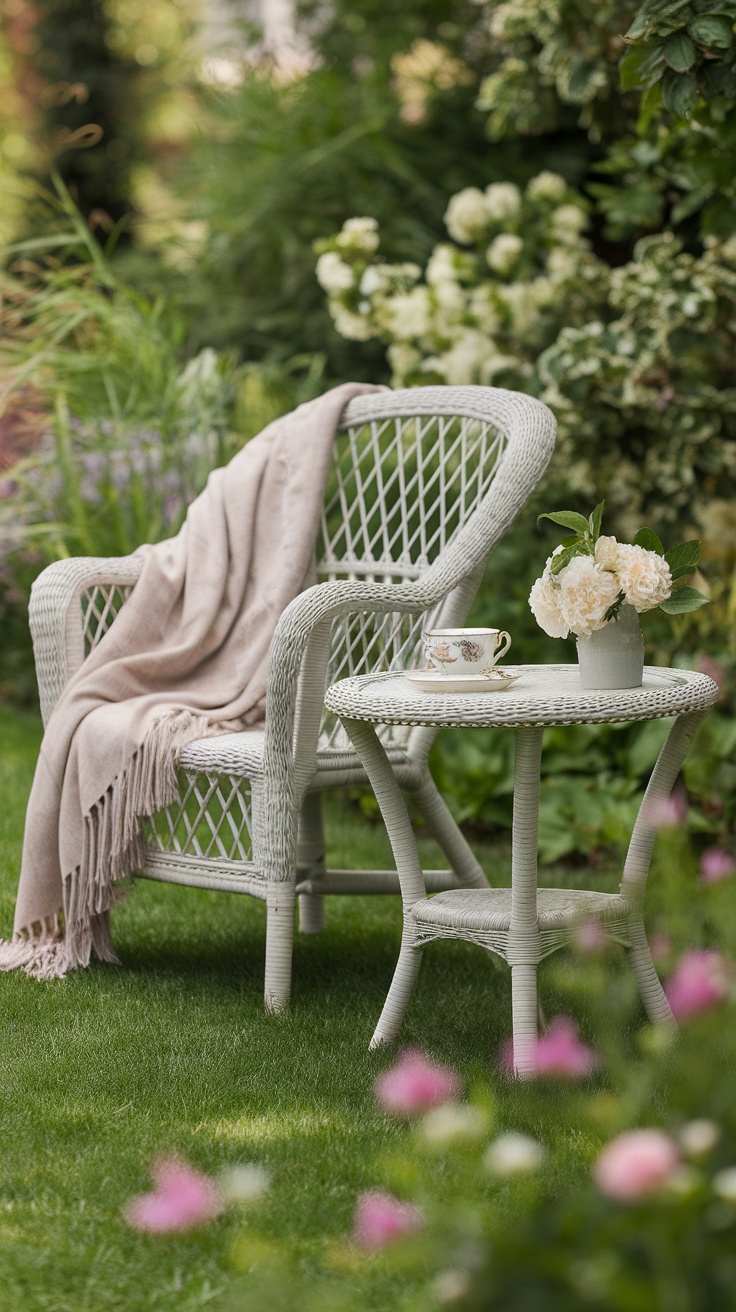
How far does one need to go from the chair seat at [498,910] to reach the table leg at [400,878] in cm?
3

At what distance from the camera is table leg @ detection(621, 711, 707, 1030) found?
2387 millimetres

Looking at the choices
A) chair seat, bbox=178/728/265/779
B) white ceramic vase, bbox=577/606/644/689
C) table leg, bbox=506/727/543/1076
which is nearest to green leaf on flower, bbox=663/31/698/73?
white ceramic vase, bbox=577/606/644/689

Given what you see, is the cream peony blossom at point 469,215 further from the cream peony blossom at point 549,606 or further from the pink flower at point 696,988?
the pink flower at point 696,988

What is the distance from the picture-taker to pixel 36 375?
458cm

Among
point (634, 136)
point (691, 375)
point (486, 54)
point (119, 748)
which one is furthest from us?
point (486, 54)

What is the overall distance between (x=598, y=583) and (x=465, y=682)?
0.24m

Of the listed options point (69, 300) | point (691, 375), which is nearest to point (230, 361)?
point (69, 300)

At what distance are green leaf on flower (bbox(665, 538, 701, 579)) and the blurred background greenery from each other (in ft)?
2.63

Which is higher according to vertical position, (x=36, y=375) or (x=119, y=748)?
(x=36, y=375)

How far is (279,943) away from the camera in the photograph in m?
2.56

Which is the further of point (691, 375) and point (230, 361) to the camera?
point (230, 361)

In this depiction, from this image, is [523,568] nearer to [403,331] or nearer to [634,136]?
[403,331]

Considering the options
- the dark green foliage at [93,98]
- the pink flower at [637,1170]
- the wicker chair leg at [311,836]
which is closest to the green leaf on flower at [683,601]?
the wicker chair leg at [311,836]

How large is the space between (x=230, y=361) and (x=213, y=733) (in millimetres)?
2419
